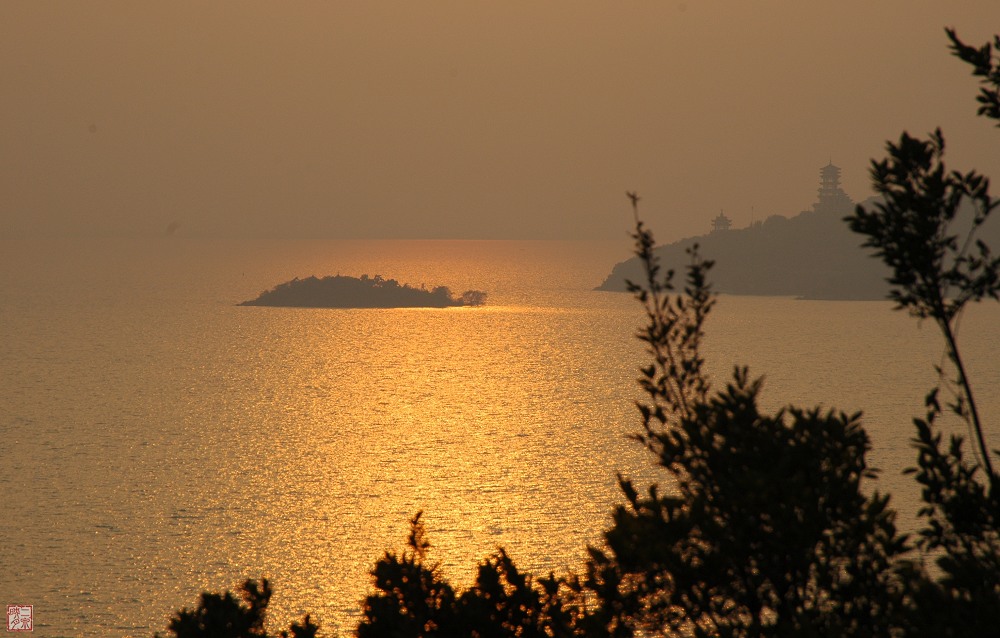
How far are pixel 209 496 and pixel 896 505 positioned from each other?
56738 mm

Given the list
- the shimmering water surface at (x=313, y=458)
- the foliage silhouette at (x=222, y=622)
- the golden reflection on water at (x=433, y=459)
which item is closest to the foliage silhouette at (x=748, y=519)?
the foliage silhouette at (x=222, y=622)

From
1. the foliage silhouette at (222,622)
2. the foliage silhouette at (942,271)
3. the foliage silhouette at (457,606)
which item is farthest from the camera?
the foliage silhouette at (222,622)

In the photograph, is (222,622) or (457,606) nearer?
(457,606)

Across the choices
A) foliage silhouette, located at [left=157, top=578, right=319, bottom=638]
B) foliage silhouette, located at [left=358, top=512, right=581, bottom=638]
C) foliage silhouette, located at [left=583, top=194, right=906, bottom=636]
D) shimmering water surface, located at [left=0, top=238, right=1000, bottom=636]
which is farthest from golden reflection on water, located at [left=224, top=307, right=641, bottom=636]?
foliage silhouette, located at [left=583, top=194, right=906, bottom=636]

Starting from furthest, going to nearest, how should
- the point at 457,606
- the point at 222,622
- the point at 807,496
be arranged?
the point at 222,622 < the point at 457,606 < the point at 807,496

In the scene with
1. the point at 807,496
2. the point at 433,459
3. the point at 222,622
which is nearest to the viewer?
the point at 807,496

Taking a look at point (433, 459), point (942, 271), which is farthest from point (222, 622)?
point (433, 459)

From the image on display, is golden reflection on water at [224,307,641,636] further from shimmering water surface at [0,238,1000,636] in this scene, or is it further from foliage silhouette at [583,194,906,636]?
foliage silhouette at [583,194,906,636]

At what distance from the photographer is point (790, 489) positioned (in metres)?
12.6

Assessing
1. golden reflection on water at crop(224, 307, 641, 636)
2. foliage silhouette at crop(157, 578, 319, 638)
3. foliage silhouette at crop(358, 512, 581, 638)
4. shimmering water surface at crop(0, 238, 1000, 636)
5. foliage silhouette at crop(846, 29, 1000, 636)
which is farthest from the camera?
golden reflection on water at crop(224, 307, 641, 636)

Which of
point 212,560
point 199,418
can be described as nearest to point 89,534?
point 212,560

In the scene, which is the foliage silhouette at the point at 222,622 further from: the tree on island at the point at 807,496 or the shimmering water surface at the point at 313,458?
the shimmering water surface at the point at 313,458

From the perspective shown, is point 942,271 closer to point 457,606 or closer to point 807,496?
point 807,496

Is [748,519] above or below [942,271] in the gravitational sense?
below
